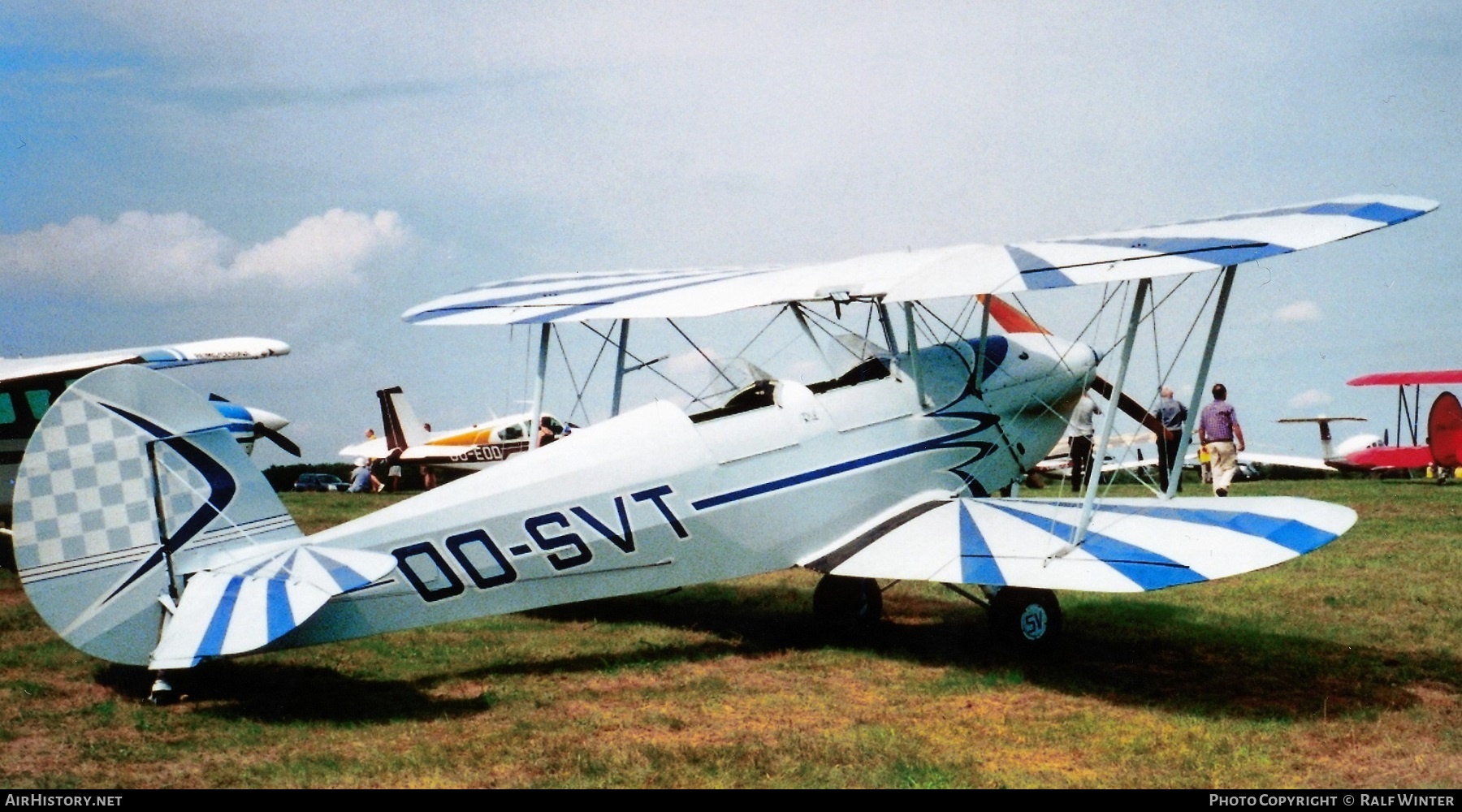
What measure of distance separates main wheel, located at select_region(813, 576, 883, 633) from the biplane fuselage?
28.6 inches

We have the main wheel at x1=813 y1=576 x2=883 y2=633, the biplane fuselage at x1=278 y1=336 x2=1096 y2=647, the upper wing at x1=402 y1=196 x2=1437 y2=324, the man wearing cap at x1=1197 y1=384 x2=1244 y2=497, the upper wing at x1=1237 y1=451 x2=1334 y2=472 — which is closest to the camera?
the upper wing at x1=402 y1=196 x2=1437 y2=324

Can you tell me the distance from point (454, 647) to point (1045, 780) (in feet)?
12.8

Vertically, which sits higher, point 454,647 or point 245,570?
point 245,570

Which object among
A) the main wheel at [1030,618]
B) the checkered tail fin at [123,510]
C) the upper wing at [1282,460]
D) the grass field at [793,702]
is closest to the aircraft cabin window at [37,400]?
the grass field at [793,702]

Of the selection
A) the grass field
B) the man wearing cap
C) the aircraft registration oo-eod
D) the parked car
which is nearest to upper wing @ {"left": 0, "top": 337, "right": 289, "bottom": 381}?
the grass field

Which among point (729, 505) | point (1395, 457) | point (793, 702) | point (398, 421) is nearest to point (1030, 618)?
point (793, 702)

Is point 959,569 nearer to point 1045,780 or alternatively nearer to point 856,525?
point 856,525

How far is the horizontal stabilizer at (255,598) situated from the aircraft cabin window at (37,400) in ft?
24.6

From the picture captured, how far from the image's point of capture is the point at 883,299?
6.37 metres

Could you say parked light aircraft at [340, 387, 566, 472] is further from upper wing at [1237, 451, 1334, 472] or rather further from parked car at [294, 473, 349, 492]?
upper wing at [1237, 451, 1334, 472]

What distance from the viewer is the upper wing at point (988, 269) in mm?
5750

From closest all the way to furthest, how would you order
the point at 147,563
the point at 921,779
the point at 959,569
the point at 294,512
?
1. the point at 921,779
2. the point at 147,563
3. the point at 959,569
4. the point at 294,512

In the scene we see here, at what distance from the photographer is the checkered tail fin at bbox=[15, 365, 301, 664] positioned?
17.2ft

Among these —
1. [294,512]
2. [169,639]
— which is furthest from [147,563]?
[294,512]
